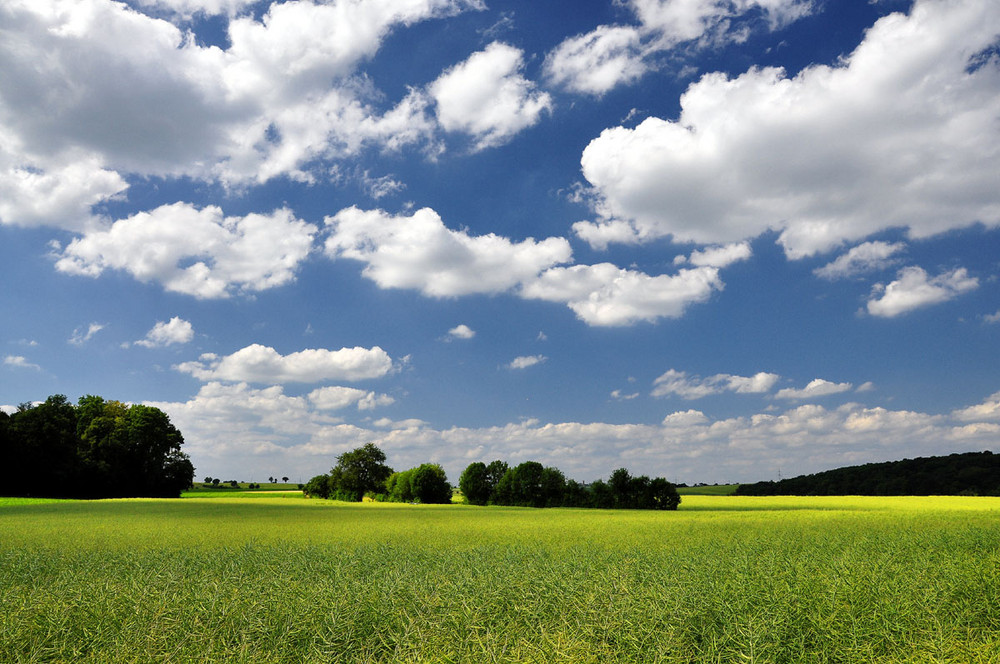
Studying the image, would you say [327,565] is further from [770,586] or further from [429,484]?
[429,484]

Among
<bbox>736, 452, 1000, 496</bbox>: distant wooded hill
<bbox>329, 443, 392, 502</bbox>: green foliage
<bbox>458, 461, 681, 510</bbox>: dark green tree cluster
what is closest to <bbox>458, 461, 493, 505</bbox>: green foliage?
<bbox>458, 461, 681, 510</bbox>: dark green tree cluster

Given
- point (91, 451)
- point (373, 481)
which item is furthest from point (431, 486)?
point (91, 451)

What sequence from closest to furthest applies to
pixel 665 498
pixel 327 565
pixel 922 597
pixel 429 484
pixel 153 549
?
pixel 922 597
pixel 327 565
pixel 153 549
pixel 665 498
pixel 429 484

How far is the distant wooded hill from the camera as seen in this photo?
7969 cm

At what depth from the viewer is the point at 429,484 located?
8806 cm

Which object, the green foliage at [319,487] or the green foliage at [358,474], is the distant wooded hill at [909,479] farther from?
the green foliage at [319,487]

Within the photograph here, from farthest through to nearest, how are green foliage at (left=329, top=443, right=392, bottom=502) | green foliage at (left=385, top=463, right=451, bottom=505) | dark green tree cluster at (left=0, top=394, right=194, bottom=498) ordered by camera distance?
1. green foliage at (left=329, top=443, right=392, bottom=502)
2. green foliage at (left=385, top=463, right=451, bottom=505)
3. dark green tree cluster at (left=0, top=394, right=194, bottom=498)

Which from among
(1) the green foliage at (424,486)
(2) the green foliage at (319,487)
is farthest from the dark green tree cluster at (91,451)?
(1) the green foliage at (424,486)

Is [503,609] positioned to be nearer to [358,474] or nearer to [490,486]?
[490,486]

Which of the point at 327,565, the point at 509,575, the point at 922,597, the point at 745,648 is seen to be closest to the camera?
the point at 745,648

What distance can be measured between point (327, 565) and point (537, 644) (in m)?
4.54

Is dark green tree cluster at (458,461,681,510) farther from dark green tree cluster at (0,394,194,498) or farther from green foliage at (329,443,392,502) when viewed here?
dark green tree cluster at (0,394,194,498)

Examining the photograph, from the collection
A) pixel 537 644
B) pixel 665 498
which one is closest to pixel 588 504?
pixel 665 498

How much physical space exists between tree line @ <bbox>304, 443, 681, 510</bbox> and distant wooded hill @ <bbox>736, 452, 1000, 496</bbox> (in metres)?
37.2
